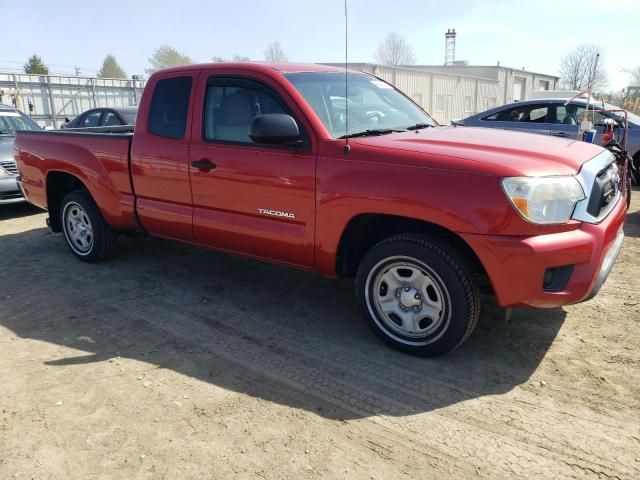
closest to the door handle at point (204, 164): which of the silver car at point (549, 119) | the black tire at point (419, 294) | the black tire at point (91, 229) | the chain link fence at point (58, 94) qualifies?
the black tire at point (419, 294)

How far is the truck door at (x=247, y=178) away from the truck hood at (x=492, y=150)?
56cm

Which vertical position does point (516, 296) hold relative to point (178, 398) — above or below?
above

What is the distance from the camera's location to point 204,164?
4.12 m

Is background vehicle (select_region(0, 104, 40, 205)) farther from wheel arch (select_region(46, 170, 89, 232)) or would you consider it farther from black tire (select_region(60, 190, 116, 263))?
black tire (select_region(60, 190, 116, 263))

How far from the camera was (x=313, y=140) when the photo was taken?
11.7 feet

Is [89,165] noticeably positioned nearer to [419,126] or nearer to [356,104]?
[356,104]

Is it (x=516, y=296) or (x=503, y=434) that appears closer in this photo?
(x=503, y=434)

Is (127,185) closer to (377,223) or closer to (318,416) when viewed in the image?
(377,223)

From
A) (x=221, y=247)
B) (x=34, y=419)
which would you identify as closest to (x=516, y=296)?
(x=221, y=247)

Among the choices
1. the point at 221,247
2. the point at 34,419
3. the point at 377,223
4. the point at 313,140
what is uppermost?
the point at 313,140

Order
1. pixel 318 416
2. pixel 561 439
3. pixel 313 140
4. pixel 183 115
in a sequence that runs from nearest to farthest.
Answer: pixel 561 439, pixel 318 416, pixel 313 140, pixel 183 115

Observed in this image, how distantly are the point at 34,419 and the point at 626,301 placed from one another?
4.37 metres

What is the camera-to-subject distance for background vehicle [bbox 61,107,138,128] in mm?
10245

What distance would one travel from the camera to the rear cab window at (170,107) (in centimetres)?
436
